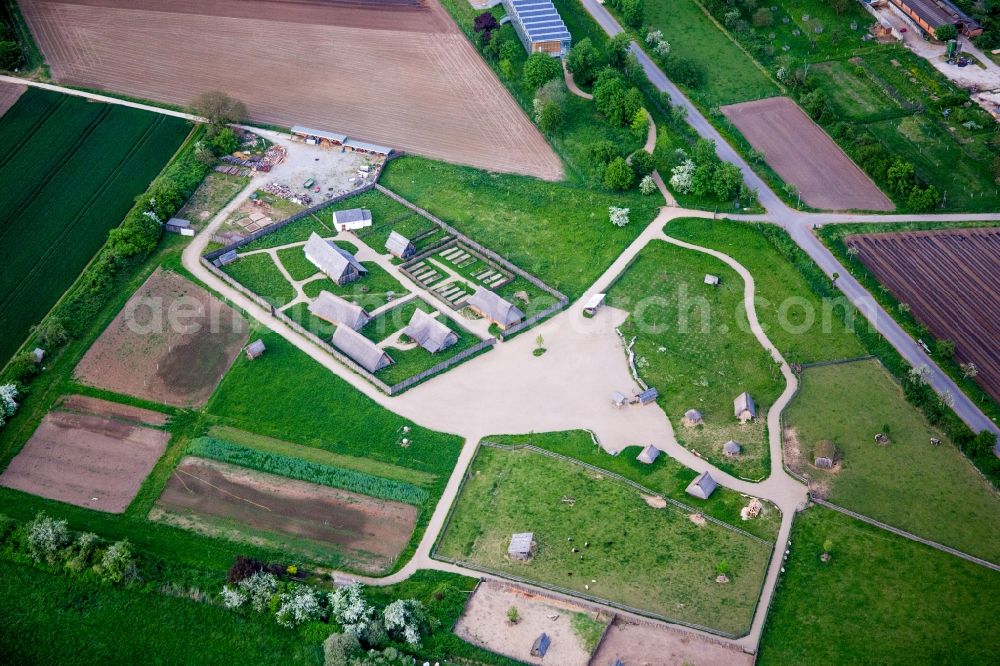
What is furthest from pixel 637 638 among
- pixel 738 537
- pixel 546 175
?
pixel 546 175

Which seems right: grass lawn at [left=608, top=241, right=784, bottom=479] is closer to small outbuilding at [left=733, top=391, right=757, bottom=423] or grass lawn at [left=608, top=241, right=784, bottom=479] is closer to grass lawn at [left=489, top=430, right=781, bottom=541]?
small outbuilding at [left=733, top=391, right=757, bottom=423]

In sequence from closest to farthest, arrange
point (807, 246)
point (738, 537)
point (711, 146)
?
point (738, 537)
point (807, 246)
point (711, 146)

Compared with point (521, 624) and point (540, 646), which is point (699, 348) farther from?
point (540, 646)

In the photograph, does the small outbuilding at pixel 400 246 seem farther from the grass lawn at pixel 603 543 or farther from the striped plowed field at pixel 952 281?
the striped plowed field at pixel 952 281

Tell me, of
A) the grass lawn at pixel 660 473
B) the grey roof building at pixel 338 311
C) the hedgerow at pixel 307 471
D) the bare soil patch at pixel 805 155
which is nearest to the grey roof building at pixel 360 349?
the grey roof building at pixel 338 311

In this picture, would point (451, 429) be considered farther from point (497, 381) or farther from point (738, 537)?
point (738, 537)

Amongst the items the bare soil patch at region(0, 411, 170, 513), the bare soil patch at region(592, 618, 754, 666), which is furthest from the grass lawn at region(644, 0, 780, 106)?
the bare soil patch at region(0, 411, 170, 513)

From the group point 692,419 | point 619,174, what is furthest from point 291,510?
point 619,174
